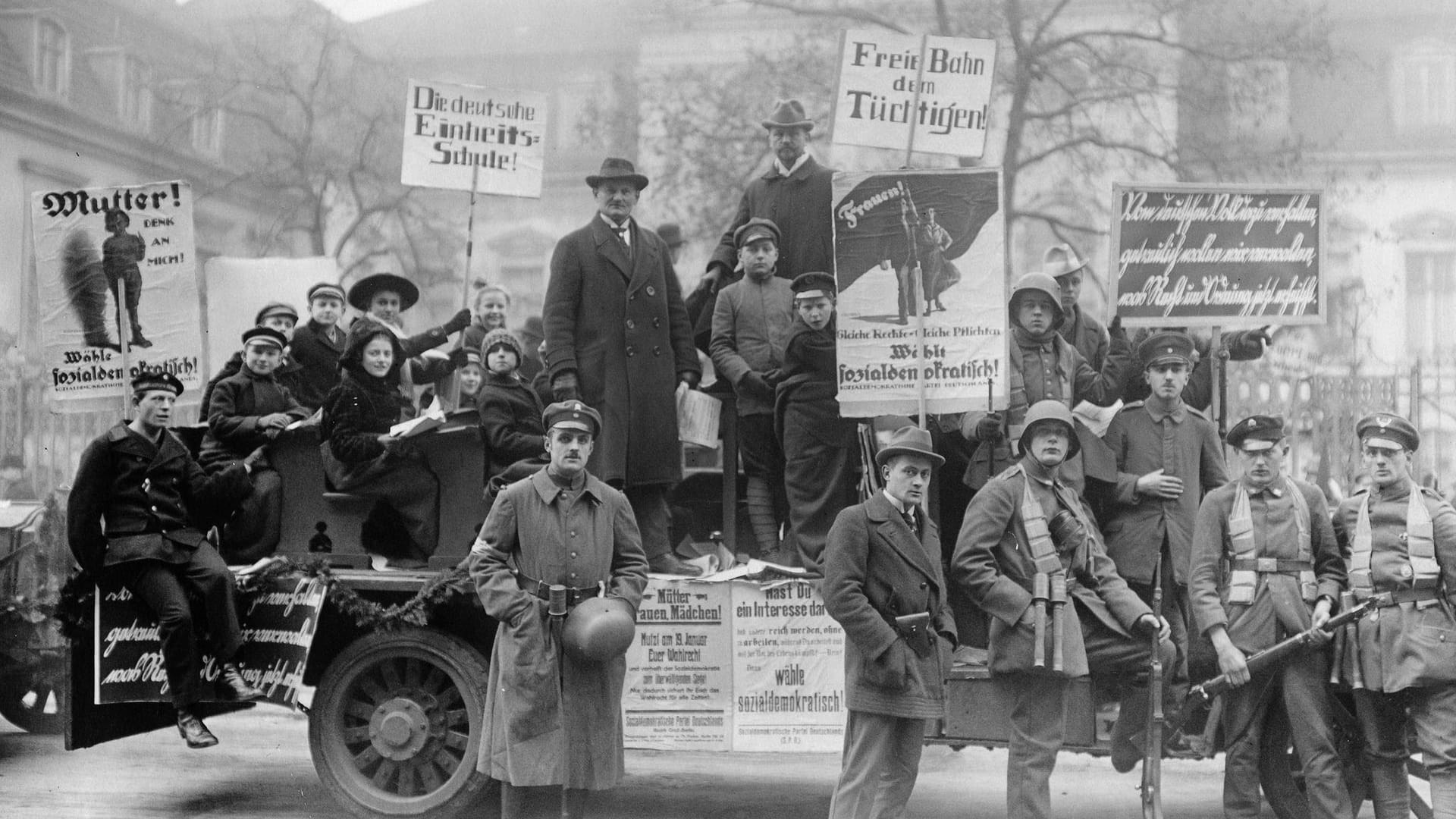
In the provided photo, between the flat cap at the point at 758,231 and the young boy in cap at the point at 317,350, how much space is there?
2322mm

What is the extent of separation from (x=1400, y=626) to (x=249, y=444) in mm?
5565

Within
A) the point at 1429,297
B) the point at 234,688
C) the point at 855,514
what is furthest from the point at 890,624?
the point at 1429,297

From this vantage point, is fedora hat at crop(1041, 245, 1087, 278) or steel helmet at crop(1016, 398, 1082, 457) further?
fedora hat at crop(1041, 245, 1087, 278)

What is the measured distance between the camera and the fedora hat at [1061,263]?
834 cm

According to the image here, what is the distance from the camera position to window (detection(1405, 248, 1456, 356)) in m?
21.1

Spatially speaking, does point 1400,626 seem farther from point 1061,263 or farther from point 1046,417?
point 1061,263

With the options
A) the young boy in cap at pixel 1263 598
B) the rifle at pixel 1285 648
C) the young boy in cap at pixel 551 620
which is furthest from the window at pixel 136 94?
the rifle at pixel 1285 648

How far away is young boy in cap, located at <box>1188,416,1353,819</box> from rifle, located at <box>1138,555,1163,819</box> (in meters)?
0.33

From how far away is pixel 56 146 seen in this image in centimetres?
1900

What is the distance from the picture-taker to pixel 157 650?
7.29m

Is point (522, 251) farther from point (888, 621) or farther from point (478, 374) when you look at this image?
point (888, 621)

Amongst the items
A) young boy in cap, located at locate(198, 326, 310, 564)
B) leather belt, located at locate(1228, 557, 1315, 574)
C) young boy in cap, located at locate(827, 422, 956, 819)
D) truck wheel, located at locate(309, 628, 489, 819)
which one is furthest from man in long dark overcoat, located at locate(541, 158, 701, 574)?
leather belt, located at locate(1228, 557, 1315, 574)

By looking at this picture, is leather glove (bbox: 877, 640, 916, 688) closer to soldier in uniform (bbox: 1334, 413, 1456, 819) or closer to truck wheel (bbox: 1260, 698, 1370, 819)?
truck wheel (bbox: 1260, 698, 1370, 819)

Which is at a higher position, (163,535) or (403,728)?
(163,535)
